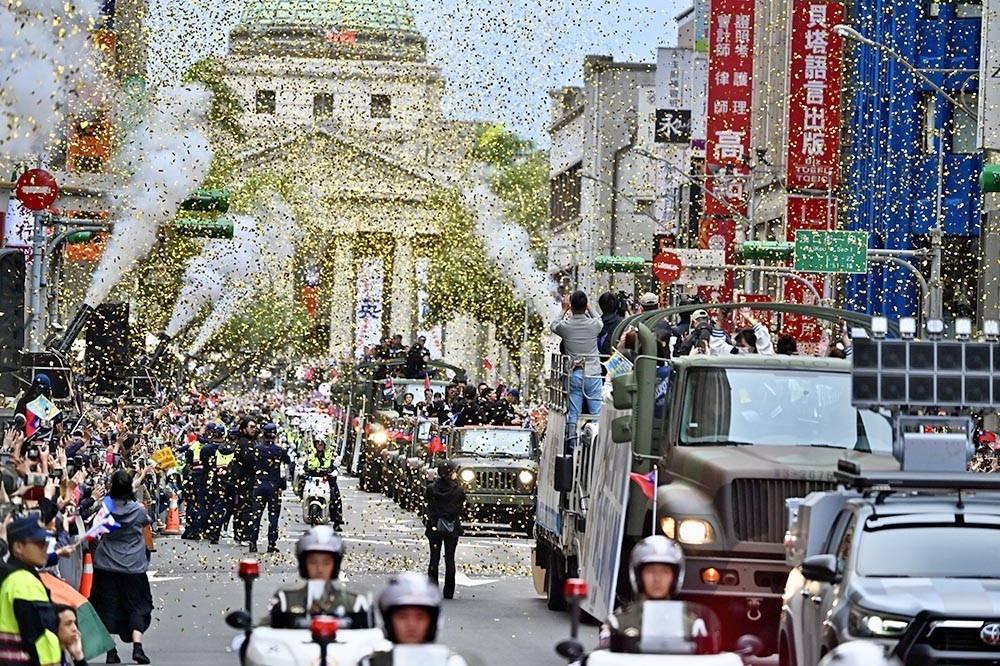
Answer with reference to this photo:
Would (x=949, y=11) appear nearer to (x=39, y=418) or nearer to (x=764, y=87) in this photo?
(x=764, y=87)

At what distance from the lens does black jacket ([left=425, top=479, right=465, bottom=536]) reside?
89.2 ft

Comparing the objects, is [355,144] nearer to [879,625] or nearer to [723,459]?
[723,459]

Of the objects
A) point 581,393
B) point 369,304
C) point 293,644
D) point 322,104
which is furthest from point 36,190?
point 369,304

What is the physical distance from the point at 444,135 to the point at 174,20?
83.4 meters

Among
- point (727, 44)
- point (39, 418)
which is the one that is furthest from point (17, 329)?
point (727, 44)

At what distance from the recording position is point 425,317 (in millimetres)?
113000

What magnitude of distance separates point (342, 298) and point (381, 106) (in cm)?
1561

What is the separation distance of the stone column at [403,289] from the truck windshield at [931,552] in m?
105

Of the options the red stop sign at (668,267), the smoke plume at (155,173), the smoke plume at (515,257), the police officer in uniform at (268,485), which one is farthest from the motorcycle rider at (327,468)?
the smoke plume at (515,257)

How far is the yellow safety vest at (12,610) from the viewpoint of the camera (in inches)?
513

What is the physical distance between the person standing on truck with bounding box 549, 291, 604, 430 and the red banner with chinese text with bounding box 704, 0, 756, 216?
146 ft

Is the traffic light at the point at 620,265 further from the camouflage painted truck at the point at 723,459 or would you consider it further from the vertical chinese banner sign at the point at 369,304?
the camouflage painted truck at the point at 723,459

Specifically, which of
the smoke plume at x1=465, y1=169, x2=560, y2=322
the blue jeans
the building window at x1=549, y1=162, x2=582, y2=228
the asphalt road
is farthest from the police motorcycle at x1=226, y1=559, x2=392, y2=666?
the building window at x1=549, y1=162, x2=582, y2=228

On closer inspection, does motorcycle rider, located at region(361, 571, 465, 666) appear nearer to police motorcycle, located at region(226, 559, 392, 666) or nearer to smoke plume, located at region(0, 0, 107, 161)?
police motorcycle, located at region(226, 559, 392, 666)
